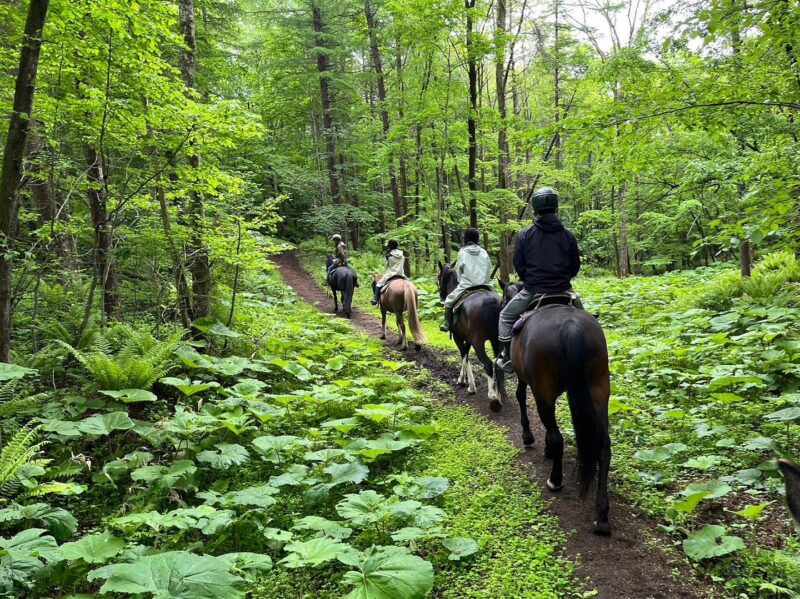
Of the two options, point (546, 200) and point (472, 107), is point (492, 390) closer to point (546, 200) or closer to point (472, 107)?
point (546, 200)

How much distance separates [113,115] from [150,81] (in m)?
0.74

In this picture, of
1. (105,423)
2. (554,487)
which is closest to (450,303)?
(554,487)

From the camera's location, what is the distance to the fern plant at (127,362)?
5.27m

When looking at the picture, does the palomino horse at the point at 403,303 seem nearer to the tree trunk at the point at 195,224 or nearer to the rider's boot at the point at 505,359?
the rider's boot at the point at 505,359

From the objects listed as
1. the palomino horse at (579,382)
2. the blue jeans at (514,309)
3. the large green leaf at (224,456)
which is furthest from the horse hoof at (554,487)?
the large green leaf at (224,456)

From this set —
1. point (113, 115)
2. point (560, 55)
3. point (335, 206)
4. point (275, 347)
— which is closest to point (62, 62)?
point (113, 115)

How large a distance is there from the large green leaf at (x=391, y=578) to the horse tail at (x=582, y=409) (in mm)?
1771

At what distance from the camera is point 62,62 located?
5602 millimetres

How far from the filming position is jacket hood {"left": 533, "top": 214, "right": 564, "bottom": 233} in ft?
Result: 15.6

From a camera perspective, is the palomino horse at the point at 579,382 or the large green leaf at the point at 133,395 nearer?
the palomino horse at the point at 579,382

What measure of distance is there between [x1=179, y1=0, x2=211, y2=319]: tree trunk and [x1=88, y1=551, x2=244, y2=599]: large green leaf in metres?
5.91

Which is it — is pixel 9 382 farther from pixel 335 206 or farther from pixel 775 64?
pixel 335 206

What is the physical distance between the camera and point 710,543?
302 cm

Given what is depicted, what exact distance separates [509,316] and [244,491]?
3506 millimetres
